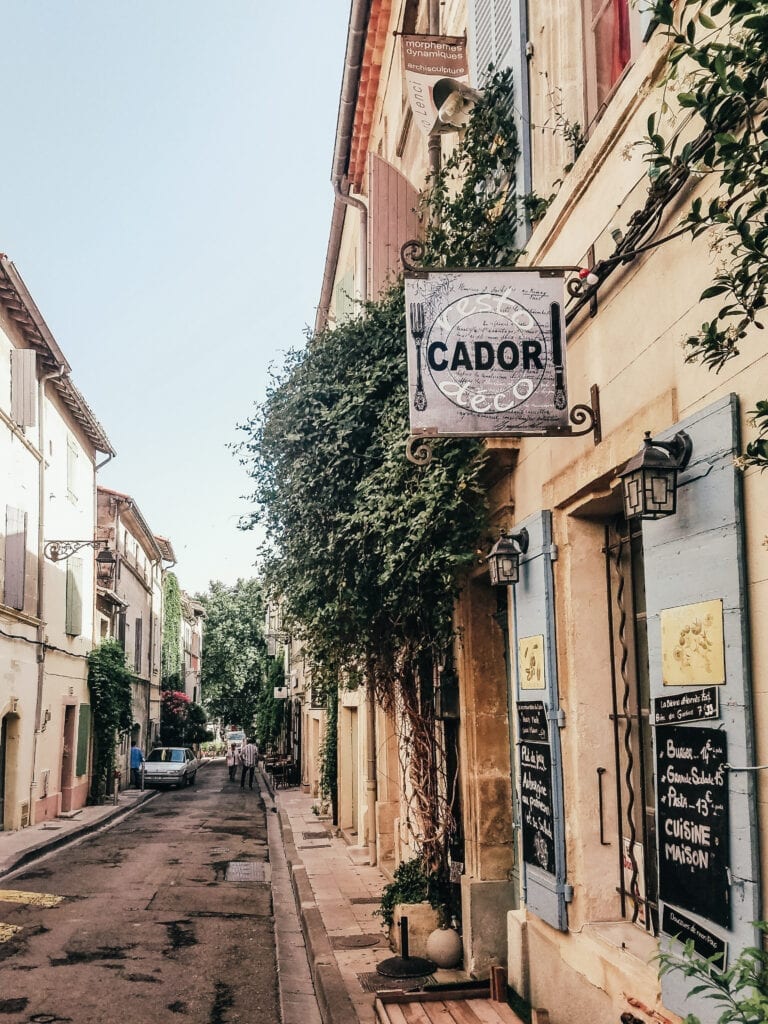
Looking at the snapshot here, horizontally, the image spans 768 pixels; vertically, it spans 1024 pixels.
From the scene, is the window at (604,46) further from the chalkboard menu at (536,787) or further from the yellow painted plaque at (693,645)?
the chalkboard menu at (536,787)

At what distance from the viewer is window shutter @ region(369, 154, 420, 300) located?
11.6 meters

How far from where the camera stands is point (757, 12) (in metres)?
2.53

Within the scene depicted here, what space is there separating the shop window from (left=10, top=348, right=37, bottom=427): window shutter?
16344 millimetres

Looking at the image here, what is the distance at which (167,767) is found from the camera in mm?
32656

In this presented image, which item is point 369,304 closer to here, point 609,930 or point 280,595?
point 280,595

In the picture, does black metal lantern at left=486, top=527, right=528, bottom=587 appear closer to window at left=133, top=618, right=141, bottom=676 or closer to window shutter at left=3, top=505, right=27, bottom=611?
window shutter at left=3, top=505, right=27, bottom=611

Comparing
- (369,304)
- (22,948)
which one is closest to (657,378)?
(369,304)

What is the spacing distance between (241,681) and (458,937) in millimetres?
50113

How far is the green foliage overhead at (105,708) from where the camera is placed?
2583 centimetres

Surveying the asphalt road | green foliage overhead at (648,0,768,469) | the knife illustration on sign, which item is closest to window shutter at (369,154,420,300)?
the knife illustration on sign

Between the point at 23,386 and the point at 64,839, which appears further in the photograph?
the point at 23,386

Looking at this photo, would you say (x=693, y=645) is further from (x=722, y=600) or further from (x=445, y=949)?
(x=445, y=949)

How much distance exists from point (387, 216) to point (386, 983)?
8.33 m

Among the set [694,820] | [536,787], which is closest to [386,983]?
[536,787]
